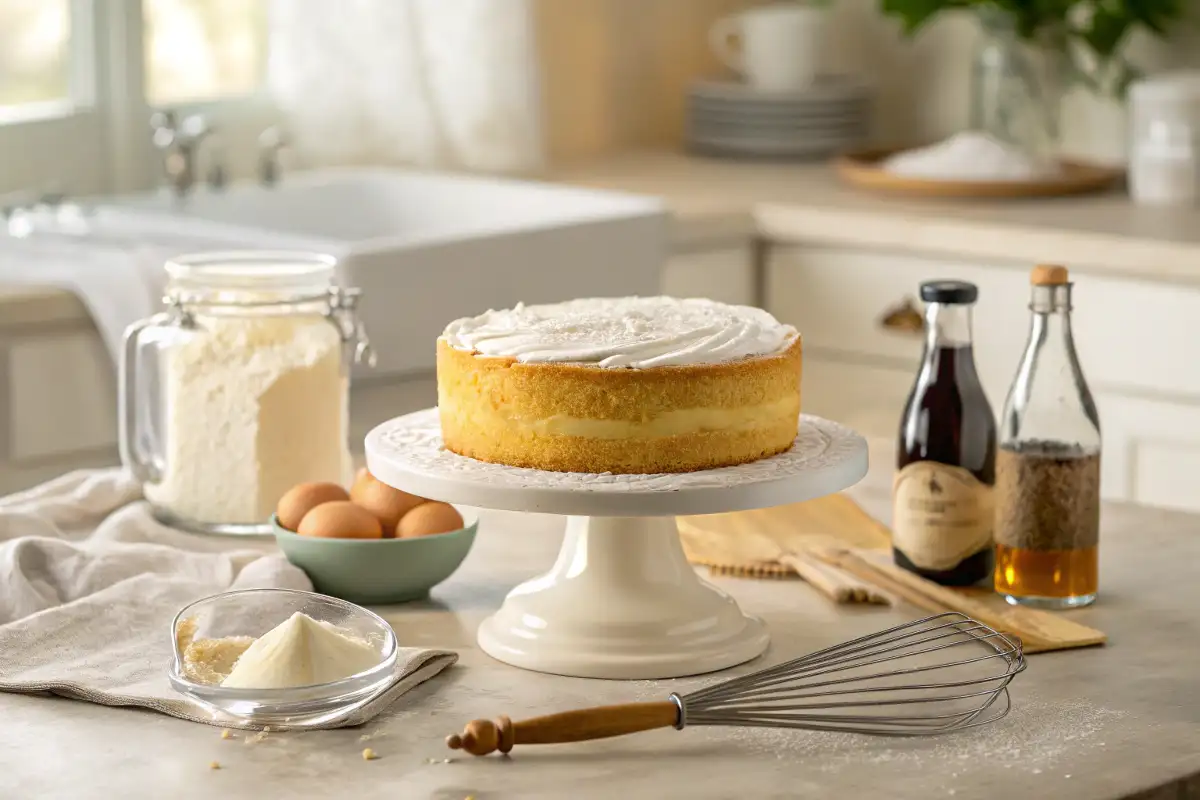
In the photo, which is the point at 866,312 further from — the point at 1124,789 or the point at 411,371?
the point at 1124,789

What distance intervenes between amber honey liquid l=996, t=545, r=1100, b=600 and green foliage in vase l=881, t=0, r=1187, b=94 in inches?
71.6

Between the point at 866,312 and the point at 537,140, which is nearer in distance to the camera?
the point at 866,312

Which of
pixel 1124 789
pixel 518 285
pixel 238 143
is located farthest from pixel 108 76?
pixel 1124 789

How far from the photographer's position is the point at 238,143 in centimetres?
297

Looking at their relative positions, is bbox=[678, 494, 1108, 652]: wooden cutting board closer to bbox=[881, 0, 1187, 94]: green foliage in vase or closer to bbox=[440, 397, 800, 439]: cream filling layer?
bbox=[440, 397, 800, 439]: cream filling layer

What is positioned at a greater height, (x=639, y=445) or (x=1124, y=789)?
(x=639, y=445)

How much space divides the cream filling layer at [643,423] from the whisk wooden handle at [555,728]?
0.65 feet

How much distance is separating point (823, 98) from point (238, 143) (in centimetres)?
106

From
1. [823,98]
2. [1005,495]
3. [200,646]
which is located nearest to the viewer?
[200,646]

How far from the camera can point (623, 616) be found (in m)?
1.13

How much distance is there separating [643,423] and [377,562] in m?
0.25

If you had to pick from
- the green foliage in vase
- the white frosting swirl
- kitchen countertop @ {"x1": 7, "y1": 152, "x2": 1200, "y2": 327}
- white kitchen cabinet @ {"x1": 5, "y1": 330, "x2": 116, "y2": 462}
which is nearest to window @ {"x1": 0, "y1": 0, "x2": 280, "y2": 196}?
kitchen countertop @ {"x1": 7, "y1": 152, "x2": 1200, "y2": 327}

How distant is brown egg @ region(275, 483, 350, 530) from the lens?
50.3 inches

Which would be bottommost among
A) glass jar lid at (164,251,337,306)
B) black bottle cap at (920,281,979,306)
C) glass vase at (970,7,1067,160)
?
glass jar lid at (164,251,337,306)
